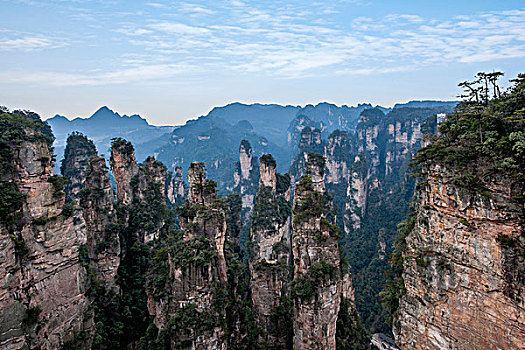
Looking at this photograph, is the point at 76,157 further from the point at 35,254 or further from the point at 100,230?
the point at 35,254

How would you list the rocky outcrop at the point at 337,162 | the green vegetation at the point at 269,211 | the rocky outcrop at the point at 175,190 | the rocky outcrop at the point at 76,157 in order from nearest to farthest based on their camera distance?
the green vegetation at the point at 269,211, the rocky outcrop at the point at 76,157, the rocky outcrop at the point at 175,190, the rocky outcrop at the point at 337,162

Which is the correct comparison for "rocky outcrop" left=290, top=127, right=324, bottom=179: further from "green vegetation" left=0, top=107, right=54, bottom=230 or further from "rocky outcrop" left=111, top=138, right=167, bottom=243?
"green vegetation" left=0, top=107, right=54, bottom=230

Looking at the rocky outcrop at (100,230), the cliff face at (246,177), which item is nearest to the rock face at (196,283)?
the rocky outcrop at (100,230)

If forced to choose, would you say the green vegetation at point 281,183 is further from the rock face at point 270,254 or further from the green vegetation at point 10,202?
the green vegetation at point 10,202

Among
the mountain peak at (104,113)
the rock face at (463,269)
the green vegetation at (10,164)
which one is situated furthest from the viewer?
the mountain peak at (104,113)

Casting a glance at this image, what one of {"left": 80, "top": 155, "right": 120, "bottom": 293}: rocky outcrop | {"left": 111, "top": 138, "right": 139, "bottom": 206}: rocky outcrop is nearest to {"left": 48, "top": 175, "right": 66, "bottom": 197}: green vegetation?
{"left": 80, "top": 155, "right": 120, "bottom": 293}: rocky outcrop

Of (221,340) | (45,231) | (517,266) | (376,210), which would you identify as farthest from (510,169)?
(376,210)

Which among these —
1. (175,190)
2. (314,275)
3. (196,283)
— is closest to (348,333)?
(314,275)
